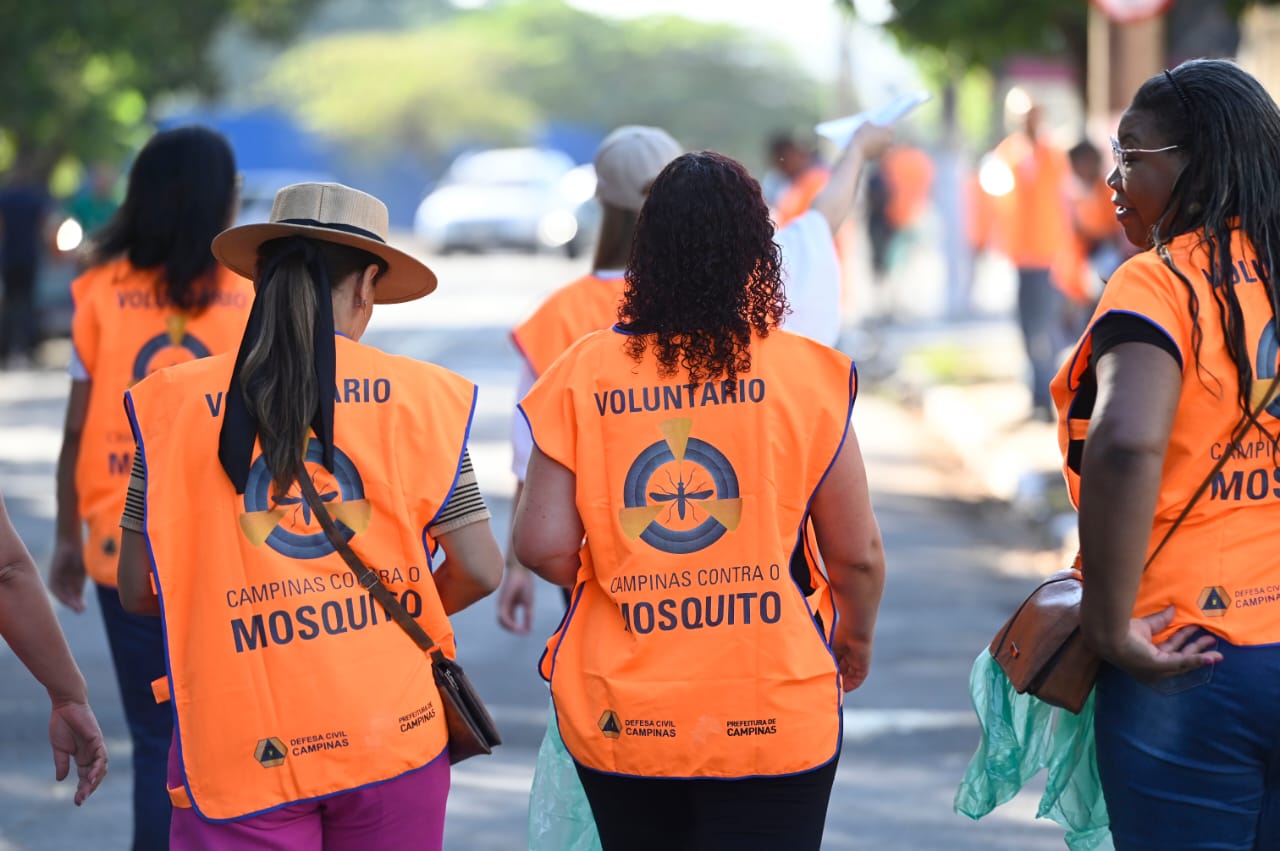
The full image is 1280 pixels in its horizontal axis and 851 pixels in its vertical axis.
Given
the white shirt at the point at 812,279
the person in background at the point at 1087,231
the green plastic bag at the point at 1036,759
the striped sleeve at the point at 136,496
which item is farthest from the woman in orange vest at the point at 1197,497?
the person in background at the point at 1087,231

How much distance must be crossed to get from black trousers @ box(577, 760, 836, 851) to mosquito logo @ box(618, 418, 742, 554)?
43 centimetres

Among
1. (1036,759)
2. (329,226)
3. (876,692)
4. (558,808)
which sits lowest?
(876,692)

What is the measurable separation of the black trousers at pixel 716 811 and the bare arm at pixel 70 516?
2.09m

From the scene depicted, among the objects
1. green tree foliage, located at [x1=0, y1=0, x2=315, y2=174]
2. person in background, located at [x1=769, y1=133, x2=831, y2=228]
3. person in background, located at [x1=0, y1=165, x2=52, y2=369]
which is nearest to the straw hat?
person in background, located at [x1=769, y1=133, x2=831, y2=228]

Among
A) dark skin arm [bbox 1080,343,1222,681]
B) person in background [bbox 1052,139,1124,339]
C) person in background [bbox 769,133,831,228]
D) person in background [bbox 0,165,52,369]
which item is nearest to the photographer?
dark skin arm [bbox 1080,343,1222,681]

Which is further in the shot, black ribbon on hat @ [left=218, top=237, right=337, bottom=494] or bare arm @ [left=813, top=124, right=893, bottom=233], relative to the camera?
bare arm @ [left=813, top=124, right=893, bottom=233]

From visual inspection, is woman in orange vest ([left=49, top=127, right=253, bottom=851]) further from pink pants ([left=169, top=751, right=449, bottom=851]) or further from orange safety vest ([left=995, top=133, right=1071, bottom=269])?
orange safety vest ([left=995, top=133, right=1071, bottom=269])

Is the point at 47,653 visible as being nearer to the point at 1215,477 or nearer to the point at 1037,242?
the point at 1215,477

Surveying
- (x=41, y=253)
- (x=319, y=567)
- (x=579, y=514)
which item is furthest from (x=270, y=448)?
(x=41, y=253)

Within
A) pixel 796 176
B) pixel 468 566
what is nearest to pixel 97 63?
pixel 796 176

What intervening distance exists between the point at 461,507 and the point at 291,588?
0.35 metres

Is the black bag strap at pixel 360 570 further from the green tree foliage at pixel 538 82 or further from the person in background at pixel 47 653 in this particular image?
the green tree foliage at pixel 538 82

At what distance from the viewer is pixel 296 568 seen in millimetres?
3254

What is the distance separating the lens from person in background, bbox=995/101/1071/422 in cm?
1361
